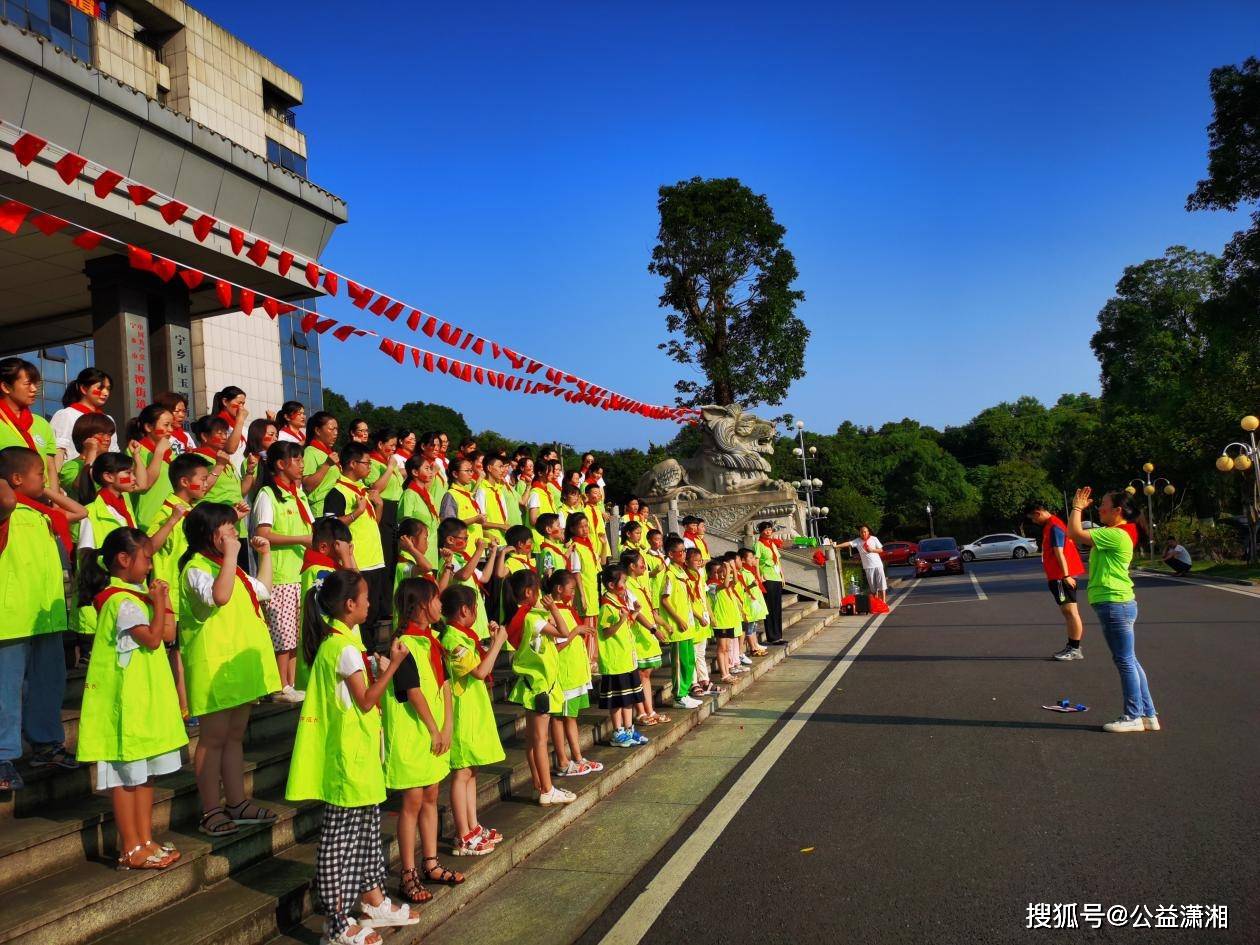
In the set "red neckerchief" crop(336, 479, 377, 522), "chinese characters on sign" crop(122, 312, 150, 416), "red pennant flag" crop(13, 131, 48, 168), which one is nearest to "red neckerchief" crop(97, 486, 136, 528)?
"red neckerchief" crop(336, 479, 377, 522)

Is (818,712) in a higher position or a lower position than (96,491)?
lower

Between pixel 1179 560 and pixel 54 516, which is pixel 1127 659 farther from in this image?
pixel 1179 560

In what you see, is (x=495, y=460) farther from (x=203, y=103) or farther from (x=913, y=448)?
(x=913, y=448)

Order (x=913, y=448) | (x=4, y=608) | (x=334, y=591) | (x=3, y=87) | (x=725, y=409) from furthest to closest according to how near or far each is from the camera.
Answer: (x=913, y=448) → (x=725, y=409) → (x=3, y=87) → (x=4, y=608) → (x=334, y=591)

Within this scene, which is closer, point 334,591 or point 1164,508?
point 334,591

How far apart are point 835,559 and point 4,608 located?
17.2 metres

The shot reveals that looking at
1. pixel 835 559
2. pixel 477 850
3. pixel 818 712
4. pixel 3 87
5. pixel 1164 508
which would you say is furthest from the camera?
pixel 1164 508

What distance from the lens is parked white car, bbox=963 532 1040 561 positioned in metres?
40.8

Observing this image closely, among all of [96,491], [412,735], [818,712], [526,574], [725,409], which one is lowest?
[818,712]

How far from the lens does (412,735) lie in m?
4.05

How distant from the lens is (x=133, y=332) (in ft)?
33.0

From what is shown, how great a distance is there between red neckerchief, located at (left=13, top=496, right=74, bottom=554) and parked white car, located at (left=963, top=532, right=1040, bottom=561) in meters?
40.4

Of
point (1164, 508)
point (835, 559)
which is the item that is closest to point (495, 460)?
point (835, 559)

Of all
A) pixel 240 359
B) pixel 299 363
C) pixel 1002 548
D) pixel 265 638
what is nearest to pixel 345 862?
pixel 265 638
